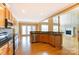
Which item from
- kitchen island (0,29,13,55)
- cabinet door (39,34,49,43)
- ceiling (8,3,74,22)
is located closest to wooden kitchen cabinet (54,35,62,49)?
ceiling (8,3,74,22)

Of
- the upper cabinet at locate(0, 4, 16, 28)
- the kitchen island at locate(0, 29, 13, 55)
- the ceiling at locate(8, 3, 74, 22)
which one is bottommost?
the kitchen island at locate(0, 29, 13, 55)

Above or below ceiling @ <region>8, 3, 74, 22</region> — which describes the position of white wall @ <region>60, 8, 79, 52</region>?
below

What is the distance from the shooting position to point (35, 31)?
7035 mm

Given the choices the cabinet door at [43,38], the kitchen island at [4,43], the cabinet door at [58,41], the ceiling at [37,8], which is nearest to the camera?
the kitchen island at [4,43]

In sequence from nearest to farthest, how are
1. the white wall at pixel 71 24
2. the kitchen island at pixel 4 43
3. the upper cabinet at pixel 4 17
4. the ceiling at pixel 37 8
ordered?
the kitchen island at pixel 4 43 < the upper cabinet at pixel 4 17 < the ceiling at pixel 37 8 < the white wall at pixel 71 24

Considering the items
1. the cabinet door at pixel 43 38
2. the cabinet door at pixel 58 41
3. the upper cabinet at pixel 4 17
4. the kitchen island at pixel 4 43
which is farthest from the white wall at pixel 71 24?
the kitchen island at pixel 4 43

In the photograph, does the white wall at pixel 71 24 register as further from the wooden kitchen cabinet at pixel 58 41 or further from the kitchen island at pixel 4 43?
the kitchen island at pixel 4 43

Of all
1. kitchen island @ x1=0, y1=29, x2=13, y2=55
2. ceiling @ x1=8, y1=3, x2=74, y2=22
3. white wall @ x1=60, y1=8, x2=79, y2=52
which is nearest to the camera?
kitchen island @ x1=0, y1=29, x2=13, y2=55

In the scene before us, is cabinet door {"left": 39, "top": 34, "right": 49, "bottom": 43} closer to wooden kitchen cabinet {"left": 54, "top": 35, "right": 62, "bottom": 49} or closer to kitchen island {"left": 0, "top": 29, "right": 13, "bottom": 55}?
wooden kitchen cabinet {"left": 54, "top": 35, "right": 62, "bottom": 49}

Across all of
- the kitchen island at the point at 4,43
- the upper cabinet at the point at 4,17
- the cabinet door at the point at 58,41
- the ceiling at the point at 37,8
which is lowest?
the cabinet door at the point at 58,41

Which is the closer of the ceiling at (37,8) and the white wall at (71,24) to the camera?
the ceiling at (37,8)

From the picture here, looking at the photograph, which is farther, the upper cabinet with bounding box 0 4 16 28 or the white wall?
the white wall
